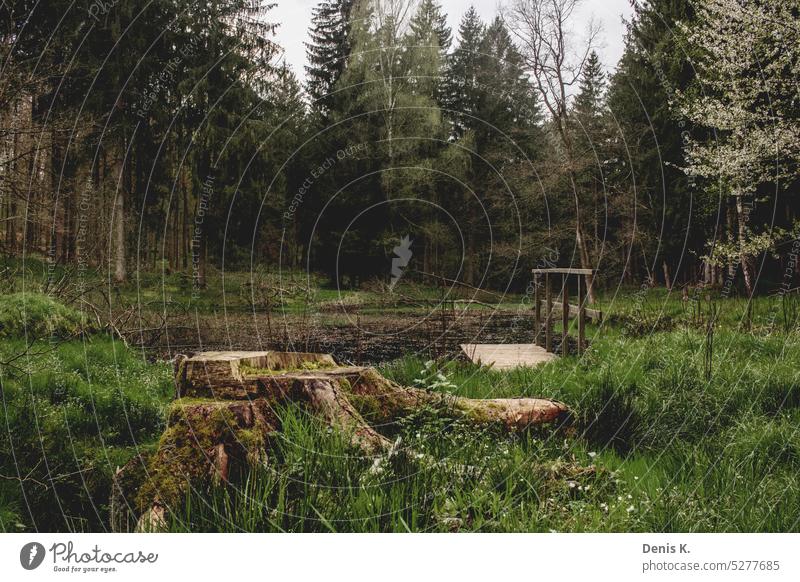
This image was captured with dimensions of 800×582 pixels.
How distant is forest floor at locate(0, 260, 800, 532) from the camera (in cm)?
246

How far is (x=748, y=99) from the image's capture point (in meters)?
5.11

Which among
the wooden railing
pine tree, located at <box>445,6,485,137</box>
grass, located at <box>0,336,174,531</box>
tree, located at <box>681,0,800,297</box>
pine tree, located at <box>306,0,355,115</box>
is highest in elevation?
pine tree, located at <box>445,6,485,137</box>

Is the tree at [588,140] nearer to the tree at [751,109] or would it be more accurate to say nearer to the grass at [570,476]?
the tree at [751,109]

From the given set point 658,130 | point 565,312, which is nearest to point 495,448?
point 565,312

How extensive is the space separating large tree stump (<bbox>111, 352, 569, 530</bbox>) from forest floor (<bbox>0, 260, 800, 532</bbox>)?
5.3 inches

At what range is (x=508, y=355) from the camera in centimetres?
700

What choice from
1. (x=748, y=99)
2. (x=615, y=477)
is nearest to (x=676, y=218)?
(x=748, y=99)

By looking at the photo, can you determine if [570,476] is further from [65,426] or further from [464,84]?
[464,84]

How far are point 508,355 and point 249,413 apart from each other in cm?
469

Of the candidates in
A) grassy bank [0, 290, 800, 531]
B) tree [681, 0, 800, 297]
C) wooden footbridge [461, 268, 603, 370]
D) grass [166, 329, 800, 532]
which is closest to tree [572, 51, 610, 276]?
wooden footbridge [461, 268, 603, 370]

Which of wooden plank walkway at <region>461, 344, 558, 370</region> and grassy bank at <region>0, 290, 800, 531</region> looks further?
wooden plank walkway at <region>461, 344, 558, 370</region>

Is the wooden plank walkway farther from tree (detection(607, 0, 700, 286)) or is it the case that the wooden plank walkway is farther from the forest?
tree (detection(607, 0, 700, 286))

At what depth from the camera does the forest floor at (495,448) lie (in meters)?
2.46
